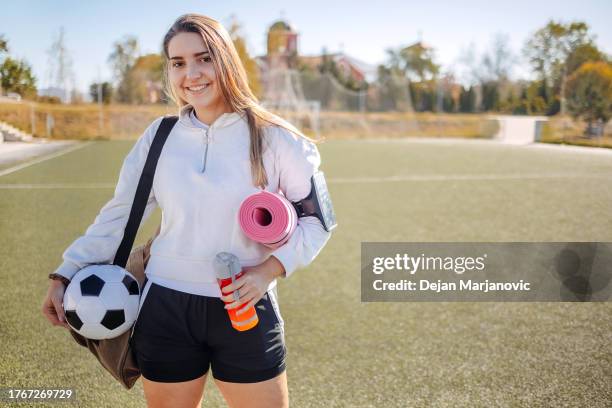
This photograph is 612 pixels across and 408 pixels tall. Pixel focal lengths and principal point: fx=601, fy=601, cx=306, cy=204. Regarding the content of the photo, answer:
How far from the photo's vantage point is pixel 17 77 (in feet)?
10.4

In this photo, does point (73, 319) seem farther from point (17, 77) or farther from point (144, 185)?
point (17, 77)

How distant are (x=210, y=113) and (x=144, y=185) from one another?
0.85ft

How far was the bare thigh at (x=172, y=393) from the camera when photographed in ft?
5.16

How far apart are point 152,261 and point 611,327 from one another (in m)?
2.62

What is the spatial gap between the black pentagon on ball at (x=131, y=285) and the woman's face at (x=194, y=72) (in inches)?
19.9

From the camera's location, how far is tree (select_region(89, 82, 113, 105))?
3520 millimetres

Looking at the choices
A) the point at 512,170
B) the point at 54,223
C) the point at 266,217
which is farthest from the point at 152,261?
the point at 512,170

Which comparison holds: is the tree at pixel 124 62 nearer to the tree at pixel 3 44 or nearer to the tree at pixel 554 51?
the tree at pixel 3 44

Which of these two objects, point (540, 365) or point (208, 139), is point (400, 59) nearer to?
point (540, 365)

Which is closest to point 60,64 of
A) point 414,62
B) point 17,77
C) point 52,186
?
point 17,77

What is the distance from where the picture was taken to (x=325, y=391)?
8.32 ft

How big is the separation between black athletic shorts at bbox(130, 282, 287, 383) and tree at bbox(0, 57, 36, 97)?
2112mm
